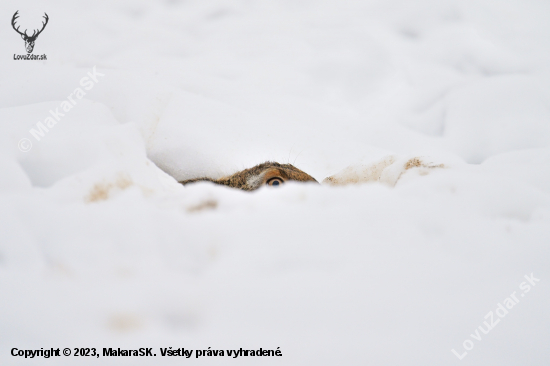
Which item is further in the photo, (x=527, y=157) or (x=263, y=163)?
(x=263, y=163)

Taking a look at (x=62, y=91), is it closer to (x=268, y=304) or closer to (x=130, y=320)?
(x=130, y=320)

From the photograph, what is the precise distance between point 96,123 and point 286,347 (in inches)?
48.7

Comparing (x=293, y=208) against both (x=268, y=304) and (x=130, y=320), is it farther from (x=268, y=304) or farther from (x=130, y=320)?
(x=130, y=320)

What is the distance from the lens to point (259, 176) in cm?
228

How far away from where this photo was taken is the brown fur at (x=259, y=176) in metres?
2.20

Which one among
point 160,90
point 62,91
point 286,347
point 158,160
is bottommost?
point 286,347

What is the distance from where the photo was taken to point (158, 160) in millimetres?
2148

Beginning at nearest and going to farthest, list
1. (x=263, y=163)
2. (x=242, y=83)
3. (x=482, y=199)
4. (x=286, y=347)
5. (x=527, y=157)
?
(x=286, y=347)
(x=482, y=199)
(x=527, y=157)
(x=263, y=163)
(x=242, y=83)

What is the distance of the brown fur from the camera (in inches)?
86.5

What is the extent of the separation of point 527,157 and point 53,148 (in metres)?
2.28

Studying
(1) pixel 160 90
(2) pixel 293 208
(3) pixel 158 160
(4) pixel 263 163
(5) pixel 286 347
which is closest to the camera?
(5) pixel 286 347

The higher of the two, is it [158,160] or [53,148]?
[158,160]

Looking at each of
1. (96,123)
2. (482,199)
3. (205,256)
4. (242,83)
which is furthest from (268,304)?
(242,83)

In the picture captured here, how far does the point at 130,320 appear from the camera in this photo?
27.2 inches
